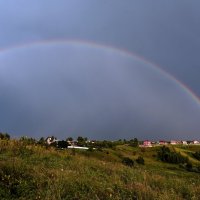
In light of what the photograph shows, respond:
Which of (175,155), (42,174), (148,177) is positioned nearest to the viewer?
(42,174)

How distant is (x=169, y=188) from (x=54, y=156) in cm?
593

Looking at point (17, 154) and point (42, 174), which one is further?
point (17, 154)

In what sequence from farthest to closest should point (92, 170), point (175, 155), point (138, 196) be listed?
point (175, 155)
point (92, 170)
point (138, 196)

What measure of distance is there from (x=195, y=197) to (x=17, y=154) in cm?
746

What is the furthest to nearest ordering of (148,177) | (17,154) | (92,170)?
(17,154)
(92,170)
(148,177)

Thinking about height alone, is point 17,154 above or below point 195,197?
above

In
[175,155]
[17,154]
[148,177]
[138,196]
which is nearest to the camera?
[138,196]

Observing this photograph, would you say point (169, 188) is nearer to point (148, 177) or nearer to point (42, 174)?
point (148, 177)

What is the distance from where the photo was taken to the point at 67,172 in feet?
39.2

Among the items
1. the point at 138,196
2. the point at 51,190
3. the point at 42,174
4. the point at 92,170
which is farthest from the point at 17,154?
the point at 138,196

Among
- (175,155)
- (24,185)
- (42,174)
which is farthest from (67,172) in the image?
(175,155)

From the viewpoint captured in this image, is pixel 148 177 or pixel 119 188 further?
pixel 148 177

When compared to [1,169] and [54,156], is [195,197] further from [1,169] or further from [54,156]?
[54,156]

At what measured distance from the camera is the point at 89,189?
10.6 m
